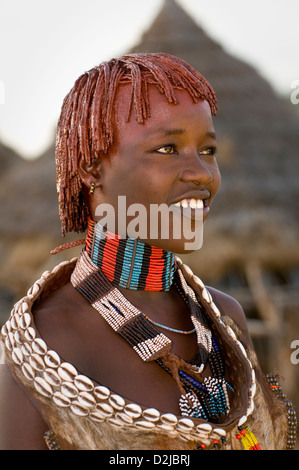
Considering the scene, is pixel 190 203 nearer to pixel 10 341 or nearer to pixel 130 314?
pixel 130 314

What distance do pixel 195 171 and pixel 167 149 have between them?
0.10 m

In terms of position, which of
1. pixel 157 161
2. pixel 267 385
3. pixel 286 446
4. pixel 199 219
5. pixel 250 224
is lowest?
pixel 250 224

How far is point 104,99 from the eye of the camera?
71.1 inches

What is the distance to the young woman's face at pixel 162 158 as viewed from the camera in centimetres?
174

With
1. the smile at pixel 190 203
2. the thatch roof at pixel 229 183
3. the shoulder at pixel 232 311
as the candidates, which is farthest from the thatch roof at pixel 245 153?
the smile at pixel 190 203

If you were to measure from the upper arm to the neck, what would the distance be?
1.49 ft

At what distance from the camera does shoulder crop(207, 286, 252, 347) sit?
2195mm

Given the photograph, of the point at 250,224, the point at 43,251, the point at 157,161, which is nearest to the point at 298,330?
the point at 250,224

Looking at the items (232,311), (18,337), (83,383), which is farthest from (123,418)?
(232,311)

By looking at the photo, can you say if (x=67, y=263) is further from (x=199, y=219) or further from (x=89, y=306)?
(x=199, y=219)

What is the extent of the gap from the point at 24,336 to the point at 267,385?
34.9 inches

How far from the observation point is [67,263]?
2.04 m

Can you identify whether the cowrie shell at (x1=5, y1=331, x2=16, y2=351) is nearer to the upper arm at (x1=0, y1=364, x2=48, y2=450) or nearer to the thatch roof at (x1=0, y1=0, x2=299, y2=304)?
the upper arm at (x1=0, y1=364, x2=48, y2=450)

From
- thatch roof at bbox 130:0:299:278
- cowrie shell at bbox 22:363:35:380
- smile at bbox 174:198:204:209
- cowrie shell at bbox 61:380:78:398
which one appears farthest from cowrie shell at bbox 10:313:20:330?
thatch roof at bbox 130:0:299:278
